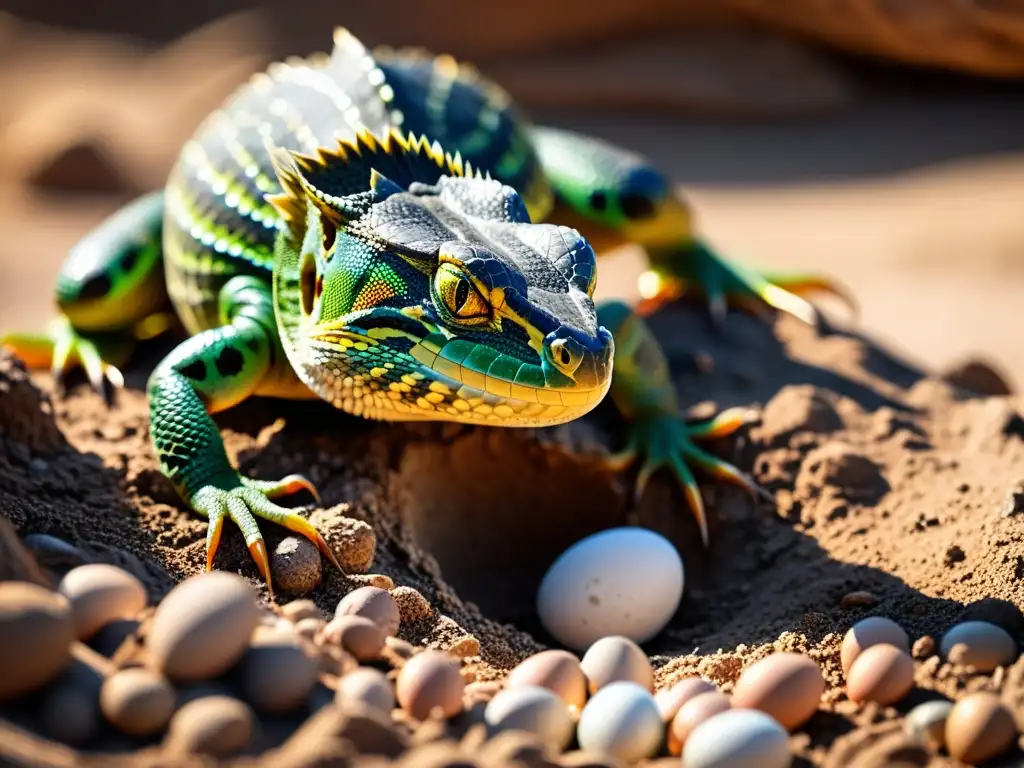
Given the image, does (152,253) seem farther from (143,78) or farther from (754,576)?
(143,78)

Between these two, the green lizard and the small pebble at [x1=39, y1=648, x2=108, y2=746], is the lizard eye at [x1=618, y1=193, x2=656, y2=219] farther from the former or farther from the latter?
the small pebble at [x1=39, y1=648, x2=108, y2=746]

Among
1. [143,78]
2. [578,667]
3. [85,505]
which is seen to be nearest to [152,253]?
[85,505]

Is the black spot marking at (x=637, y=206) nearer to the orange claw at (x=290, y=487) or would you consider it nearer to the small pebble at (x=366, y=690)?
the orange claw at (x=290, y=487)

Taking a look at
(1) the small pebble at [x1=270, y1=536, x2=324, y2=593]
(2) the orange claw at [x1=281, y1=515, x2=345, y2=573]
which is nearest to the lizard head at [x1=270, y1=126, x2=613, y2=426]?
(2) the orange claw at [x1=281, y1=515, x2=345, y2=573]

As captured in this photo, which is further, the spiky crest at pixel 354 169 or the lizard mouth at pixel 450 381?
the spiky crest at pixel 354 169

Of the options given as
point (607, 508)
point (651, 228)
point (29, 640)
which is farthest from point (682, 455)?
point (29, 640)

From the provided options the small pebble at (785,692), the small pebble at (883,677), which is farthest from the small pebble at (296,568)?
the small pebble at (883,677)
